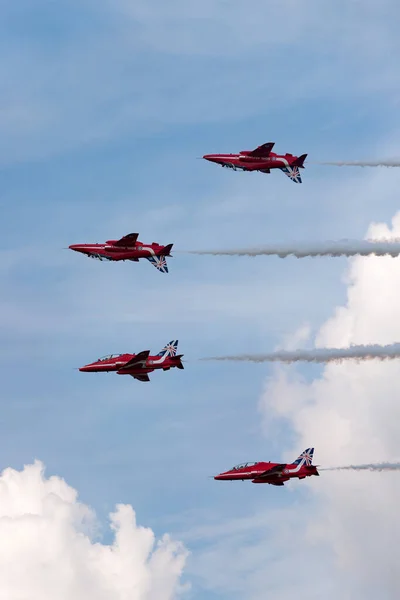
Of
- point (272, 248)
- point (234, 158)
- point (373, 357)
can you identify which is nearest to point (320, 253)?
point (272, 248)

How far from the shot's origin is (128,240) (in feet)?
408

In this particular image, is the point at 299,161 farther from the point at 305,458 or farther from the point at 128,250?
the point at 305,458

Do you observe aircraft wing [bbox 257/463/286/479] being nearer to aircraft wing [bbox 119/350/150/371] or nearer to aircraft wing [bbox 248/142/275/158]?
aircraft wing [bbox 119/350/150/371]

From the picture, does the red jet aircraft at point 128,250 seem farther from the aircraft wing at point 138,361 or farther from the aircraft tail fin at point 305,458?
the aircraft tail fin at point 305,458

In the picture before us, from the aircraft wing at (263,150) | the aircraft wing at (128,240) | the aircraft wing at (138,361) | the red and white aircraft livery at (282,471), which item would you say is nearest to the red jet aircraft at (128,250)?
the aircraft wing at (128,240)

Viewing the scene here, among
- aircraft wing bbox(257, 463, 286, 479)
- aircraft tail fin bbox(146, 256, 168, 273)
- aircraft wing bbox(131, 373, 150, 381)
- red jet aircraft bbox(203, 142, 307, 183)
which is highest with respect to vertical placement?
red jet aircraft bbox(203, 142, 307, 183)

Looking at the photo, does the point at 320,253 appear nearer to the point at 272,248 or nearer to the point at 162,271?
the point at 272,248

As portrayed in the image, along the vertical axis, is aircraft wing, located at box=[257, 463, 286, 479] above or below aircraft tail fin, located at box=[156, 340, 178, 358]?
below

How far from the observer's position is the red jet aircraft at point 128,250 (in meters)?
124

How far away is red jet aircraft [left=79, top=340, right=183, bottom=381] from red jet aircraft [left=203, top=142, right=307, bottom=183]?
974 inches

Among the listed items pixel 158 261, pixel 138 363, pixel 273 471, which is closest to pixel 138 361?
pixel 138 363

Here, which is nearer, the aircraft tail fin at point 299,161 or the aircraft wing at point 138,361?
the aircraft wing at point 138,361

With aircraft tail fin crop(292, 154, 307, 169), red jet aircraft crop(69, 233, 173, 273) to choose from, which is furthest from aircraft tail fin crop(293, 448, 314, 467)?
aircraft tail fin crop(292, 154, 307, 169)

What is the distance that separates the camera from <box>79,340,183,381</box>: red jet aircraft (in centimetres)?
12431
